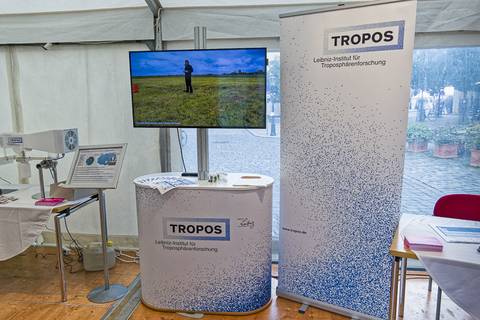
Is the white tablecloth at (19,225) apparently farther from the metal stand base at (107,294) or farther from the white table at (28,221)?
the metal stand base at (107,294)

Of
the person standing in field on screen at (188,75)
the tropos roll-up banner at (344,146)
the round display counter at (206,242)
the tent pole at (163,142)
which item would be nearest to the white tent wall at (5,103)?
the tent pole at (163,142)

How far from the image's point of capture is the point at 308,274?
9.07 ft

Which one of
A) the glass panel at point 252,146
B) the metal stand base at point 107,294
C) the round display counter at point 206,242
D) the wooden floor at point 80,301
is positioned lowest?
the wooden floor at point 80,301

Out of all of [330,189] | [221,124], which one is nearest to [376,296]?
[330,189]

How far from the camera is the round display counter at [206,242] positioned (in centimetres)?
256

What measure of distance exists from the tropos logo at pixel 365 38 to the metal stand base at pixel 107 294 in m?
2.43

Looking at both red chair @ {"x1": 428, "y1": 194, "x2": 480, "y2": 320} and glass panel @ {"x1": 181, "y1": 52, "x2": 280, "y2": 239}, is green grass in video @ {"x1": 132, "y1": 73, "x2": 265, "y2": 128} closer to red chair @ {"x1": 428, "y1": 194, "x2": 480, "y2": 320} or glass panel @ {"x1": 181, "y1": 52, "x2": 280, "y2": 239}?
glass panel @ {"x1": 181, "y1": 52, "x2": 280, "y2": 239}

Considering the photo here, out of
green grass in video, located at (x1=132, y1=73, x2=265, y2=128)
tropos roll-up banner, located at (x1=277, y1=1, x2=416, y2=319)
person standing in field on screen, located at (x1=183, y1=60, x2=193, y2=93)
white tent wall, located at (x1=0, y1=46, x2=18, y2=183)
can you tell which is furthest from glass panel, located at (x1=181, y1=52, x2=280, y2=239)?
white tent wall, located at (x1=0, y1=46, x2=18, y2=183)

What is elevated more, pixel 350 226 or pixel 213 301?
pixel 350 226

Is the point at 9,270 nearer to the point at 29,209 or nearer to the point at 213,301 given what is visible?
the point at 29,209

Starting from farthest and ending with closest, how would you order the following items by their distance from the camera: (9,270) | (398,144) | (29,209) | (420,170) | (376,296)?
(9,270) < (420,170) < (29,209) < (376,296) < (398,144)

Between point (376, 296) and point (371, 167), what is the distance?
903 millimetres

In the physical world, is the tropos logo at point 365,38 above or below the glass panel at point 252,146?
above

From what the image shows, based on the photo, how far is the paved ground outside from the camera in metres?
3.19
